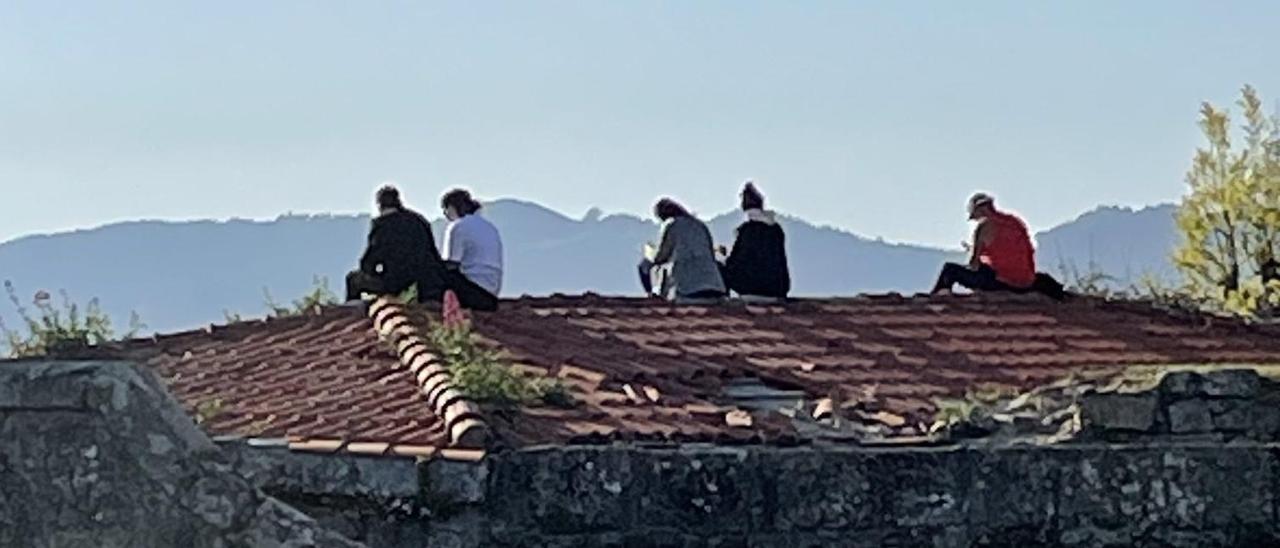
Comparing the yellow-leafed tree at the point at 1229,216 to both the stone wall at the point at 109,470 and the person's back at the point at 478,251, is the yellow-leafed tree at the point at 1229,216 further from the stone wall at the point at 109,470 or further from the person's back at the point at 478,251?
the stone wall at the point at 109,470

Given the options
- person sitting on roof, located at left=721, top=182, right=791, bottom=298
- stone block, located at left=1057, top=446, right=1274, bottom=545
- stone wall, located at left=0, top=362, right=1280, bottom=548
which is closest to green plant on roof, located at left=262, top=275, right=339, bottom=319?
person sitting on roof, located at left=721, top=182, right=791, bottom=298

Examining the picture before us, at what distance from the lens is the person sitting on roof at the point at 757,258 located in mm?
14477

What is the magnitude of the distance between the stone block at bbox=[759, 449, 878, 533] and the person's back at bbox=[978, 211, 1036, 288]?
5681mm

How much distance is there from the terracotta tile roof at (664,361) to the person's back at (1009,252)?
488 mm

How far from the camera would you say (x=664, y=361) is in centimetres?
1150

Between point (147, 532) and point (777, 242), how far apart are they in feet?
31.0

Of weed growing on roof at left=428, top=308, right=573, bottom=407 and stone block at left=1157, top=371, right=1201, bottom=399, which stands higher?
weed growing on roof at left=428, top=308, right=573, bottom=407

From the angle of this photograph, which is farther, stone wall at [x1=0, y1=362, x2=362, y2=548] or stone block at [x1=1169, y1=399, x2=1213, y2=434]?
stone block at [x1=1169, y1=399, x2=1213, y2=434]

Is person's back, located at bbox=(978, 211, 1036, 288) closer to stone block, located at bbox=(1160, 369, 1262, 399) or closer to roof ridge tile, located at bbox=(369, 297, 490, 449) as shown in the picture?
roof ridge tile, located at bbox=(369, 297, 490, 449)

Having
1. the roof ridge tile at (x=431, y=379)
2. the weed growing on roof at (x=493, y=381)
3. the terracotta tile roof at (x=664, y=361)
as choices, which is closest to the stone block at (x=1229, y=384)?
the terracotta tile roof at (x=664, y=361)

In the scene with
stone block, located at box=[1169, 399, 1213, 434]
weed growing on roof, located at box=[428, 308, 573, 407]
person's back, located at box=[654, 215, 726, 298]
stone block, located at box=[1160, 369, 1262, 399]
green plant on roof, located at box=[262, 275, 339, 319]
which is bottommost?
stone block, located at box=[1169, 399, 1213, 434]

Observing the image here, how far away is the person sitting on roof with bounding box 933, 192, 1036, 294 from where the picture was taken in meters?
14.3

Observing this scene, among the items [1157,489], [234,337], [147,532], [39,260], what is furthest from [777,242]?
[39,260]

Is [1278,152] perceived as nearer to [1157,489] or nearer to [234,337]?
[234,337]
